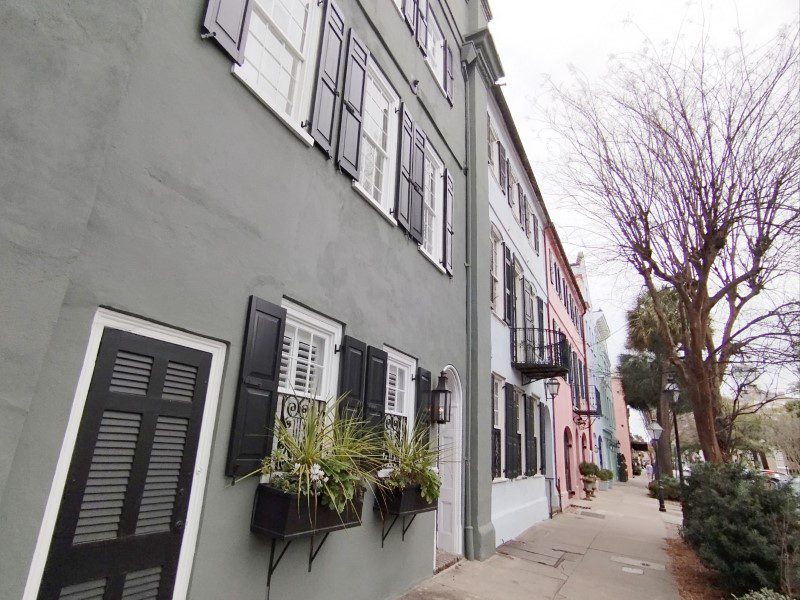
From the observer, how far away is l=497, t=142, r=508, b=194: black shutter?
12.3 meters

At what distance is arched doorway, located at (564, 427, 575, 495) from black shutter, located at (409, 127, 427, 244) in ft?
43.8

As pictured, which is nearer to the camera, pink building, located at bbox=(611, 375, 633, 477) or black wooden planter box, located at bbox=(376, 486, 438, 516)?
black wooden planter box, located at bbox=(376, 486, 438, 516)

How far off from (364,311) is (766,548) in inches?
231

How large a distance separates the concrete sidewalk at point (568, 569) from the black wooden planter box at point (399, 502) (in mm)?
1182

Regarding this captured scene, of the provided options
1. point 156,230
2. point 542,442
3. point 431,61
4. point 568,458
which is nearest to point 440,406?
point 156,230

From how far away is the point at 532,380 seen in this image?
1280 centimetres

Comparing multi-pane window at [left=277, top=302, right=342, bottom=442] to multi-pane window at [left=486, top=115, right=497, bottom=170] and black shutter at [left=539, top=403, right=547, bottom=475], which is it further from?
black shutter at [left=539, top=403, right=547, bottom=475]

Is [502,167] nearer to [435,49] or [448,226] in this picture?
[435,49]

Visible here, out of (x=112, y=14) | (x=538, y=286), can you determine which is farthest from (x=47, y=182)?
(x=538, y=286)

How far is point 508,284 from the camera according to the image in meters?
11.9

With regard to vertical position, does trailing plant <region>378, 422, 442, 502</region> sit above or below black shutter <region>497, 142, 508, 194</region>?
below

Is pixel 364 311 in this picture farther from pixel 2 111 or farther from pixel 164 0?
pixel 2 111

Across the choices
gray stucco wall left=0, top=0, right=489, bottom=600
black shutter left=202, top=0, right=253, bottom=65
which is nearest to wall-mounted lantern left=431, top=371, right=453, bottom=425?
gray stucco wall left=0, top=0, right=489, bottom=600

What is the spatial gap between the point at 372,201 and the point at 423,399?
2841 millimetres
